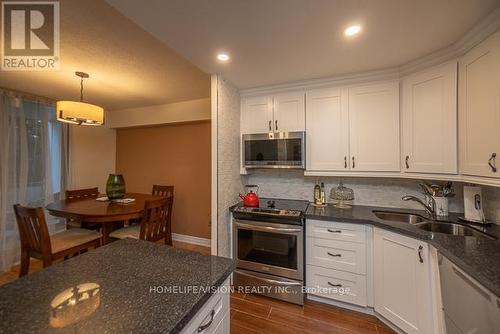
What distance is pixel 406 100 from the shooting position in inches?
73.0

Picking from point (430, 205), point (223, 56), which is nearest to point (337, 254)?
point (430, 205)

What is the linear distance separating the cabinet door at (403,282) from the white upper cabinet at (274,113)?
1.37 m

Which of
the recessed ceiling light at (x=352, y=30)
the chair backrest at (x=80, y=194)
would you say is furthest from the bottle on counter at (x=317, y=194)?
the chair backrest at (x=80, y=194)

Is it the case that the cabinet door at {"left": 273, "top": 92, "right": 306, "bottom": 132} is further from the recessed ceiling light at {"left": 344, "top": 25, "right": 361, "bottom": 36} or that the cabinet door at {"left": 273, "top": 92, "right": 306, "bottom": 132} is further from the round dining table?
the round dining table

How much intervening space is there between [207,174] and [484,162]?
308 centimetres

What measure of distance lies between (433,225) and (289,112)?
1691mm

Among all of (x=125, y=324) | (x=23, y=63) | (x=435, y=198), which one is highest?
(x=23, y=63)

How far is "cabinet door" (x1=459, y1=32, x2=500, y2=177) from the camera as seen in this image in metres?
1.22

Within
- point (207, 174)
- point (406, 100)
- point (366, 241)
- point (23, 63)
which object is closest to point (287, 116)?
point (406, 100)

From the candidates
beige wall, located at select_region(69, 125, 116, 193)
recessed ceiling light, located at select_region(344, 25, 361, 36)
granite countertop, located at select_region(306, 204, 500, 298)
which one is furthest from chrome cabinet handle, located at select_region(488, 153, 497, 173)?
beige wall, located at select_region(69, 125, 116, 193)

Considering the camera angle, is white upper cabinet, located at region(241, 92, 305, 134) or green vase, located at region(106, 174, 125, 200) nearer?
white upper cabinet, located at region(241, 92, 305, 134)

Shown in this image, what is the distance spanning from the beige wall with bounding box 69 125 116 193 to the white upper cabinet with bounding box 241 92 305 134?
127 inches

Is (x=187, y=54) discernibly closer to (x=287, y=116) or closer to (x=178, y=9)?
(x=178, y=9)

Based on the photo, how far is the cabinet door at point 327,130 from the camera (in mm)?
2105
